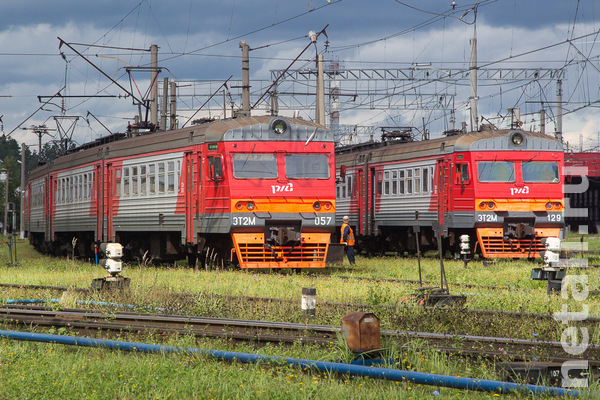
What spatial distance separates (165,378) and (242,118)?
12551 millimetres

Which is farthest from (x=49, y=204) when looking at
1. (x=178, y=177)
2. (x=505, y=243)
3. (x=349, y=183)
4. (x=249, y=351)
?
(x=249, y=351)

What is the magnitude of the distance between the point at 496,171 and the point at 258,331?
593 inches

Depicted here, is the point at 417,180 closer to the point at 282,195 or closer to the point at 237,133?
the point at 282,195

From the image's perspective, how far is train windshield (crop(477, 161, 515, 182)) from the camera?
23.3 m

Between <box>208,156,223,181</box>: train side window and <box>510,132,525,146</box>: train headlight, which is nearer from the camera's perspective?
<box>208,156,223,181</box>: train side window

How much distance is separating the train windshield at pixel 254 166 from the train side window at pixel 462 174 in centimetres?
673

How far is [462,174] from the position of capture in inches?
928

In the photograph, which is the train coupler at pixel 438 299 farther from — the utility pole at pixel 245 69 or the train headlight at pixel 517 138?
the utility pole at pixel 245 69

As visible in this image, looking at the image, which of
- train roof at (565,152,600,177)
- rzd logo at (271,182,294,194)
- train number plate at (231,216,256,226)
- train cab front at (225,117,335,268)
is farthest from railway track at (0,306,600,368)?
train roof at (565,152,600,177)

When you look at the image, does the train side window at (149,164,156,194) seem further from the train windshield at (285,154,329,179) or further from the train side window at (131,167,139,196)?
the train windshield at (285,154,329,179)

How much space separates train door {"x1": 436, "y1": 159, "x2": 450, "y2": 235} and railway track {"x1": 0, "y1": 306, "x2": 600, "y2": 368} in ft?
46.4

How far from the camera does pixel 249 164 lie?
18828 mm

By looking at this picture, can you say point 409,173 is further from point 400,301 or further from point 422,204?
point 400,301

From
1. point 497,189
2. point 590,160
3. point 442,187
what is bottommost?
point 497,189
